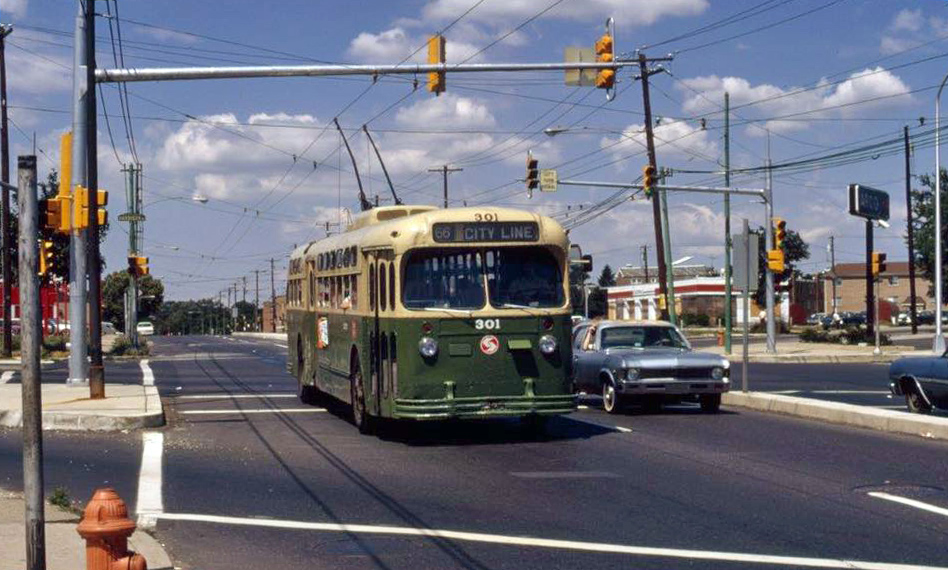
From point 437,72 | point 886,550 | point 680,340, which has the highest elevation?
point 437,72

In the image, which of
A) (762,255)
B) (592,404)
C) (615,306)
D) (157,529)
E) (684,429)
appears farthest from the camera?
(615,306)

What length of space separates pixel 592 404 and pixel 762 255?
51066 millimetres

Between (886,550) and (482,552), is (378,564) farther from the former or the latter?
(886,550)

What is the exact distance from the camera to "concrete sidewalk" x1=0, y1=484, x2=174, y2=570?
8.54 m

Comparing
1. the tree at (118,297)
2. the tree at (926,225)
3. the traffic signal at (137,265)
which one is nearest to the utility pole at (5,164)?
the traffic signal at (137,265)

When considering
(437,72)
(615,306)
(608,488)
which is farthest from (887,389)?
(615,306)

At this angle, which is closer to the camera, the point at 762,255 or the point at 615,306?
the point at 762,255

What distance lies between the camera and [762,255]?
71938mm

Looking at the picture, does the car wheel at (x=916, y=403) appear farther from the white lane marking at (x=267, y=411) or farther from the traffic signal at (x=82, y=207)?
the traffic signal at (x=82, y=207)

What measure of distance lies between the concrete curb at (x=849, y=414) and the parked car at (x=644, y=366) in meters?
0.71

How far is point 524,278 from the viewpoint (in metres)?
16.5

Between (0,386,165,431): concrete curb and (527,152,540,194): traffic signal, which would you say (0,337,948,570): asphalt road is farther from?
(527,152,540,194): traffic signal

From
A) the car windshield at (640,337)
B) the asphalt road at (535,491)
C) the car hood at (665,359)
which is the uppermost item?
the car windshield at (640,337)

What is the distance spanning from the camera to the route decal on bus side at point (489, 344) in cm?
1620
